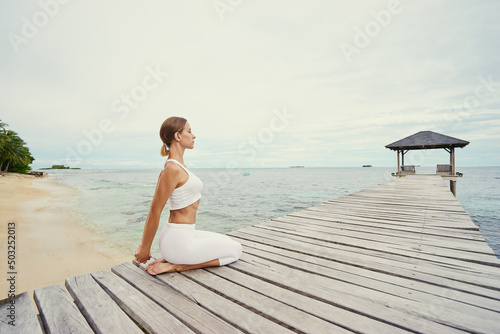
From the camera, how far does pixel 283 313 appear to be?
65.7 inches

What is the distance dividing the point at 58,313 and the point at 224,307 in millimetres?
1202

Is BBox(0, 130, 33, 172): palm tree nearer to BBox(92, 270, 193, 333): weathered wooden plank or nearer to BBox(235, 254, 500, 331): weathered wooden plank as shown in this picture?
BBox(92, 270, 193, 333): weathered wooden plank

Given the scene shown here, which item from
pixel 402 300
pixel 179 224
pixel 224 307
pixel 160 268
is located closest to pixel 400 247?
pixel 402 300

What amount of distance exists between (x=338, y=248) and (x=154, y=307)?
2.24 m

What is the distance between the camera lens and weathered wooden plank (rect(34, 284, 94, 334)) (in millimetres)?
1547

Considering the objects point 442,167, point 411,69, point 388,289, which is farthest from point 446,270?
point 411,69

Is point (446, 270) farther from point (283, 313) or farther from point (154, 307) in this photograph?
point (154, 307)

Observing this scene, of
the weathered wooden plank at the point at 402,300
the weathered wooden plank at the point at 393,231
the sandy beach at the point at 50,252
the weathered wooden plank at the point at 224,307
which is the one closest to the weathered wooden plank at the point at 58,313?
the weathered wooden plank at the point at 224,307

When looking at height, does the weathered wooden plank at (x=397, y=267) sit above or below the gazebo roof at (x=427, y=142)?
below

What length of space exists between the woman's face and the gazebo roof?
73.1 feet

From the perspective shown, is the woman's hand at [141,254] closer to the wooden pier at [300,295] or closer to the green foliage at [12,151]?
the wooden pier at [300,295]

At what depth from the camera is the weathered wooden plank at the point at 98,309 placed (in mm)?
1558

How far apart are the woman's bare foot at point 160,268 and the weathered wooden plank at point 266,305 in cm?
14

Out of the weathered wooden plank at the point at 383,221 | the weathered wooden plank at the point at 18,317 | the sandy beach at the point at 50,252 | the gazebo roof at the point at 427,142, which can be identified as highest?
the gazebo roof at the point at 427,142
